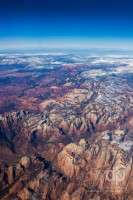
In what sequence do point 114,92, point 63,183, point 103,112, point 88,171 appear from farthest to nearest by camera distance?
point 114,92 < point 103,112 < point 88,171 < point 63,183

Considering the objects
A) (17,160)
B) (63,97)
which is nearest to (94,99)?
(63,97)

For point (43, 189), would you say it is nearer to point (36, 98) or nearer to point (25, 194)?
point (25, 194)

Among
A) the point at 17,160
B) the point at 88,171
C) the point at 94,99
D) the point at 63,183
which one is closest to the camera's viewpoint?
the point at 63,183

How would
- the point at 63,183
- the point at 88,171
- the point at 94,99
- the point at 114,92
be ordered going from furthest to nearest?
the point at 114,92, the point at 94,99, the point at 88,171, the point at 63,183

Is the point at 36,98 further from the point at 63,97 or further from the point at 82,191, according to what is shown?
→ the point at 82,191

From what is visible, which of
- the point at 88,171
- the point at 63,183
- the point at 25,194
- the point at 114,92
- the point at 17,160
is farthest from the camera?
the point at 114,92

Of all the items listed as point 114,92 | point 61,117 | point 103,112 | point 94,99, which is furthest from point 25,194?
point 114,92

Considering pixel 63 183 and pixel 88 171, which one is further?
pixel 88 171

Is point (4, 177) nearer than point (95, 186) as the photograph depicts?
No
